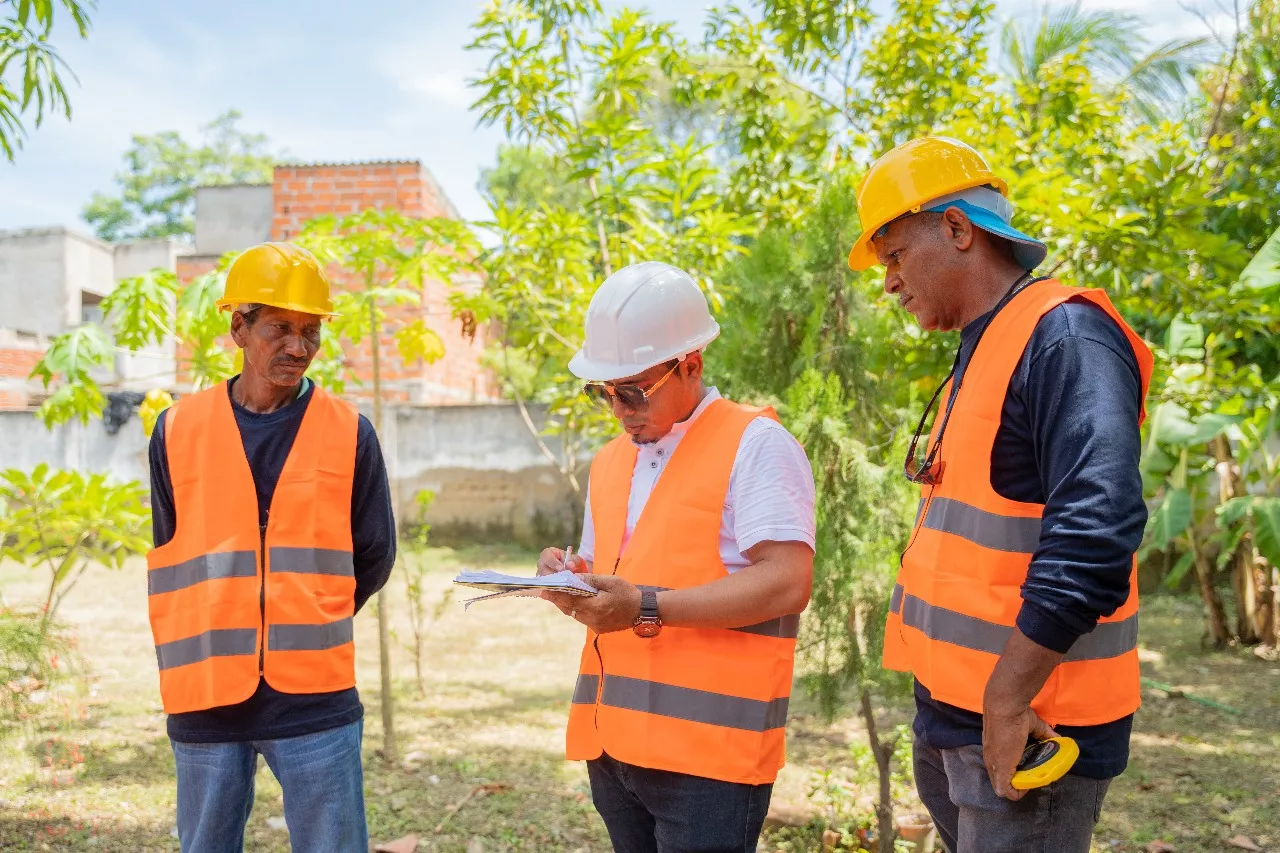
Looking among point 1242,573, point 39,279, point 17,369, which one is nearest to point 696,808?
point 1242,573

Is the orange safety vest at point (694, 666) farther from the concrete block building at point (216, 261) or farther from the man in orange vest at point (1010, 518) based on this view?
the concrete block building at point (216, 261)

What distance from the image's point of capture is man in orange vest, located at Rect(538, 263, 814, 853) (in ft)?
6.66

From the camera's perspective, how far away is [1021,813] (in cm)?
173

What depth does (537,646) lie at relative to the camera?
755 cm

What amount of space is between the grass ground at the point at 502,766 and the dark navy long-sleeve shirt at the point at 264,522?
5.84 feet

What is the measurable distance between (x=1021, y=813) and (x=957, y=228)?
1088 millimetres

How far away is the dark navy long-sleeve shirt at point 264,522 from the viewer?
247 centimetres

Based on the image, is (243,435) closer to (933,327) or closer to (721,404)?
(721,404)

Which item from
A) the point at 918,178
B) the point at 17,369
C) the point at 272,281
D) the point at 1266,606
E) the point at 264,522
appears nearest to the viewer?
the point at 918,178

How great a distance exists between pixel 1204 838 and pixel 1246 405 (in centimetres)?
283

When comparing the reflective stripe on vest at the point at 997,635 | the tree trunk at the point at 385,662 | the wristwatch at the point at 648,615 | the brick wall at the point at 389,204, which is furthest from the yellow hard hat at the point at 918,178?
the brick wall at the point at 389,204

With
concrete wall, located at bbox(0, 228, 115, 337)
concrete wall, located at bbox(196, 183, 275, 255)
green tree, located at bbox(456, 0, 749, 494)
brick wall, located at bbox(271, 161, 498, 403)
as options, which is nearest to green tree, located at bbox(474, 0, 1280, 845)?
green tree, located at bbox(456, 0, 749, 494)

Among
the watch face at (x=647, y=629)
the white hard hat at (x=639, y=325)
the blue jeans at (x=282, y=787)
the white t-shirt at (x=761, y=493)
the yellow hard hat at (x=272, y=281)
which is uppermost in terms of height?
the yellow hard hat at (x=272, y=281)

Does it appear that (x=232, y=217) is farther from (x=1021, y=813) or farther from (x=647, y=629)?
(x=1021, y=813)
